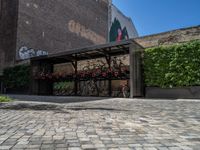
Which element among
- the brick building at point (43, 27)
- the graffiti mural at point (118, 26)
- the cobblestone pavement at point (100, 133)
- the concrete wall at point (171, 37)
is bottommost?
the cobblestone pavement at point (100, 133)

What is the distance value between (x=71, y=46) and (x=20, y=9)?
737 cm

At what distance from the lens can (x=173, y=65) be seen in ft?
38.4

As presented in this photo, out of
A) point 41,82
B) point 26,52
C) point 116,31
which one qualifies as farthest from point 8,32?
point 116,31

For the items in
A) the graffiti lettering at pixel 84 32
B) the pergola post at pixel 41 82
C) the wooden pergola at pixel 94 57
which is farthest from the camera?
the graffiti lettering at pixel 84 32

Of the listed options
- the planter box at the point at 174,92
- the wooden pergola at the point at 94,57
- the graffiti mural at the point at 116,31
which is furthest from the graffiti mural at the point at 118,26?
the planter box at the point at 174,92

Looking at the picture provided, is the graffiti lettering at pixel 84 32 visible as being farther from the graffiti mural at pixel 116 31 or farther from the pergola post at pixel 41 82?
the pergola post at pixel 41 82

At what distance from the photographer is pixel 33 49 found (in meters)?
23.9

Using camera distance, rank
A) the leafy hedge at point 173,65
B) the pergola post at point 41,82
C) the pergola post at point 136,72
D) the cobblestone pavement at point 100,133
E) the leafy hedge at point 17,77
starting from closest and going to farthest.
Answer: the cobblestone pavement at point 100,133 → the leafy hedge at point 173,65 → the pergola post at point 136,72 → the pergola post at point 41,82 → the leafy hedge at point 17,77

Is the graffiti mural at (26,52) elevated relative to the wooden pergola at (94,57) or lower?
elevated

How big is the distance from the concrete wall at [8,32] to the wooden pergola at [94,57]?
671cm

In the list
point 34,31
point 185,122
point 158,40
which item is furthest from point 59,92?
point 185,122

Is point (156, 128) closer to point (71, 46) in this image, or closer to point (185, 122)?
point (185, 122)

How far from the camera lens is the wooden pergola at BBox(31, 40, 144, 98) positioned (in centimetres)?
1206

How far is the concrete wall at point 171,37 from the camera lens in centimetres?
1234
